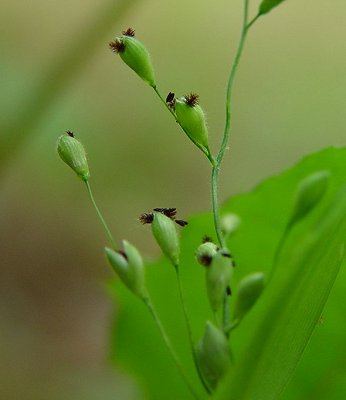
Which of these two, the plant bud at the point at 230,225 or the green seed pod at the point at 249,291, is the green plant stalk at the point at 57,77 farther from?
the green seed pod at the point at 249,291

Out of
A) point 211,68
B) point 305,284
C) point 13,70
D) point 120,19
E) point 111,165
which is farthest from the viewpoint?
point 211,68

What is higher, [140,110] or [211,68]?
[211,68]

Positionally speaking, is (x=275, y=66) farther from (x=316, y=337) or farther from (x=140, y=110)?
(x=316, y=337)

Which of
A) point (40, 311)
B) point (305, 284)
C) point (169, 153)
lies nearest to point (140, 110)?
point (169, 153)

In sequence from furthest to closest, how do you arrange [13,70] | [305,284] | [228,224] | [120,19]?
[13,70] → [120,19] → [228,224] → [305,284]

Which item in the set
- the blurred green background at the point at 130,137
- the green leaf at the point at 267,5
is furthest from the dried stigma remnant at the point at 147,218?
the blurred green background at the point at 130,137

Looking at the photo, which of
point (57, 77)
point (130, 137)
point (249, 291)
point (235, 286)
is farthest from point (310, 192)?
point (130, 137)
